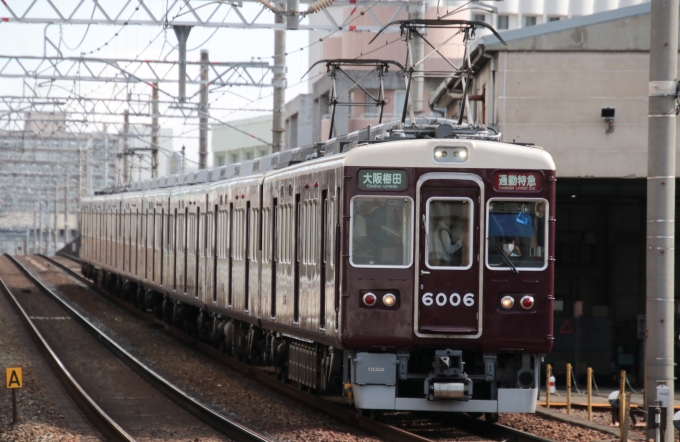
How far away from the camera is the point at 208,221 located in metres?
18.9

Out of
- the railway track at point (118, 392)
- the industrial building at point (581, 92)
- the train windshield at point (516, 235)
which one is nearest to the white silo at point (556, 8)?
the railway track at point (118, 392)

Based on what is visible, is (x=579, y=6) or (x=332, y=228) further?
(x=579, y=6)

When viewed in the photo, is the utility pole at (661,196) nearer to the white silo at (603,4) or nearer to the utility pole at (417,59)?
the utility pole at (417,59)

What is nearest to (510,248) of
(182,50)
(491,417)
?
(491,417)

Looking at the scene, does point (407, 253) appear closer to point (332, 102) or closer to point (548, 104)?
point (332, 102)

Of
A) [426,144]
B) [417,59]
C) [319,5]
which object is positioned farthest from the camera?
[319,5]

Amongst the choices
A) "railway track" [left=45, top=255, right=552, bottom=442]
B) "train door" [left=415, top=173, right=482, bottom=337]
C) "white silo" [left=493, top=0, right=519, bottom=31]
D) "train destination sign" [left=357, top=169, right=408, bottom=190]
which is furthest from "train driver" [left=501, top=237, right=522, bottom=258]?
"white silo" [left=493, top=0, right=519, bottom=31]

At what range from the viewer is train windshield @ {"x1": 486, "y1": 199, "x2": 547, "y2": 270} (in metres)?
10.2

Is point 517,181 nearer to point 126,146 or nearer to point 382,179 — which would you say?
point 382,179

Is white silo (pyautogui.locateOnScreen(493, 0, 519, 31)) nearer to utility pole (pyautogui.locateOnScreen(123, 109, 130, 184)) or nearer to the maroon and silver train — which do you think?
utility pole (pyautogui.locateOnScreen(123, 109, 130, 184))

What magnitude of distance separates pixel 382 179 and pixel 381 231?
456 millimetres

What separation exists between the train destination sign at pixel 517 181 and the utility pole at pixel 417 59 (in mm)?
4347

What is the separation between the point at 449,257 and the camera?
33.6 feet

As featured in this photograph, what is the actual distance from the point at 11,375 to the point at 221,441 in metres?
2.72
